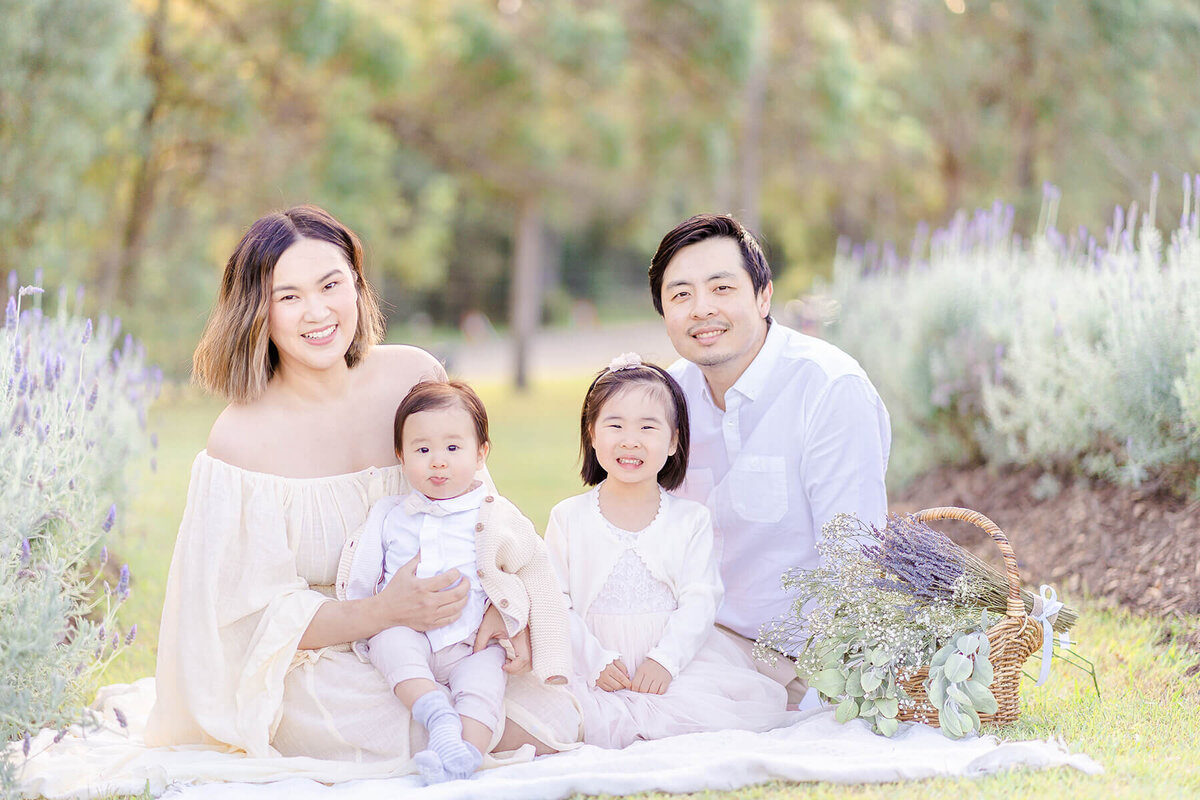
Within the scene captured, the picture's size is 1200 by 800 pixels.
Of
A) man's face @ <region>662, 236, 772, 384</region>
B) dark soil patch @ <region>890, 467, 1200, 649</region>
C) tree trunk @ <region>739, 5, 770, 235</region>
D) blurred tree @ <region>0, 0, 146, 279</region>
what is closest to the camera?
man's face @ <region>662, 236, 772, 384</region>

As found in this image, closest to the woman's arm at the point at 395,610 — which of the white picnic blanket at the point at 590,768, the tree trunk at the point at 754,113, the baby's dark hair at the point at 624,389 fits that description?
the white picnic blanket at the point at 590,768

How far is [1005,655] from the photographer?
313 cm

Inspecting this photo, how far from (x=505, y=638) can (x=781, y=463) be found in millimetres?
1019

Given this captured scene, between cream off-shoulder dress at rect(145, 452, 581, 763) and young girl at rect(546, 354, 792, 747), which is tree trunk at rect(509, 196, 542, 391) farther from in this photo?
cream off-shoulder dress at rect(145, 452, 581, 763)

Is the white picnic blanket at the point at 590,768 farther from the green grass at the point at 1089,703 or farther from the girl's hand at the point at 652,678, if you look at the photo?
the girl's hand at the point at 652,678

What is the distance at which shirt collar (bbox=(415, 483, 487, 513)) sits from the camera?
10.8ft

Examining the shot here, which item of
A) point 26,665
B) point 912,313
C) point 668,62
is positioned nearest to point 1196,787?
point 26,665

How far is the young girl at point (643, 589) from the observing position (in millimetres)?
3301

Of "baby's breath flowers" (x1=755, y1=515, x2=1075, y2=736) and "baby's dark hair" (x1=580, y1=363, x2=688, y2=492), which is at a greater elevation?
"baby's dark hair" (x1=580, y1=363, x2=688, y2=492)

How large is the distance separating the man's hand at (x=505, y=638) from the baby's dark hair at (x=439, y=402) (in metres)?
0.49

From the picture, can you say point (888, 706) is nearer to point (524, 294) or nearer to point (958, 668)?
point (958, 668)

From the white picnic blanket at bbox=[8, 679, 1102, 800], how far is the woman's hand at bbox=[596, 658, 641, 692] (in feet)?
0.72

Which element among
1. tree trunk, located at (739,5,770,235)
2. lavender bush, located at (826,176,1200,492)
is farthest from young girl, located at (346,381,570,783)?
tree trunk, located at (739,5,770,235)

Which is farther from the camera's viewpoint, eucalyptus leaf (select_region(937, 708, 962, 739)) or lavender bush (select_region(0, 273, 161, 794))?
eucalyptus leaf (select_region(937, 708, 962, 739))
